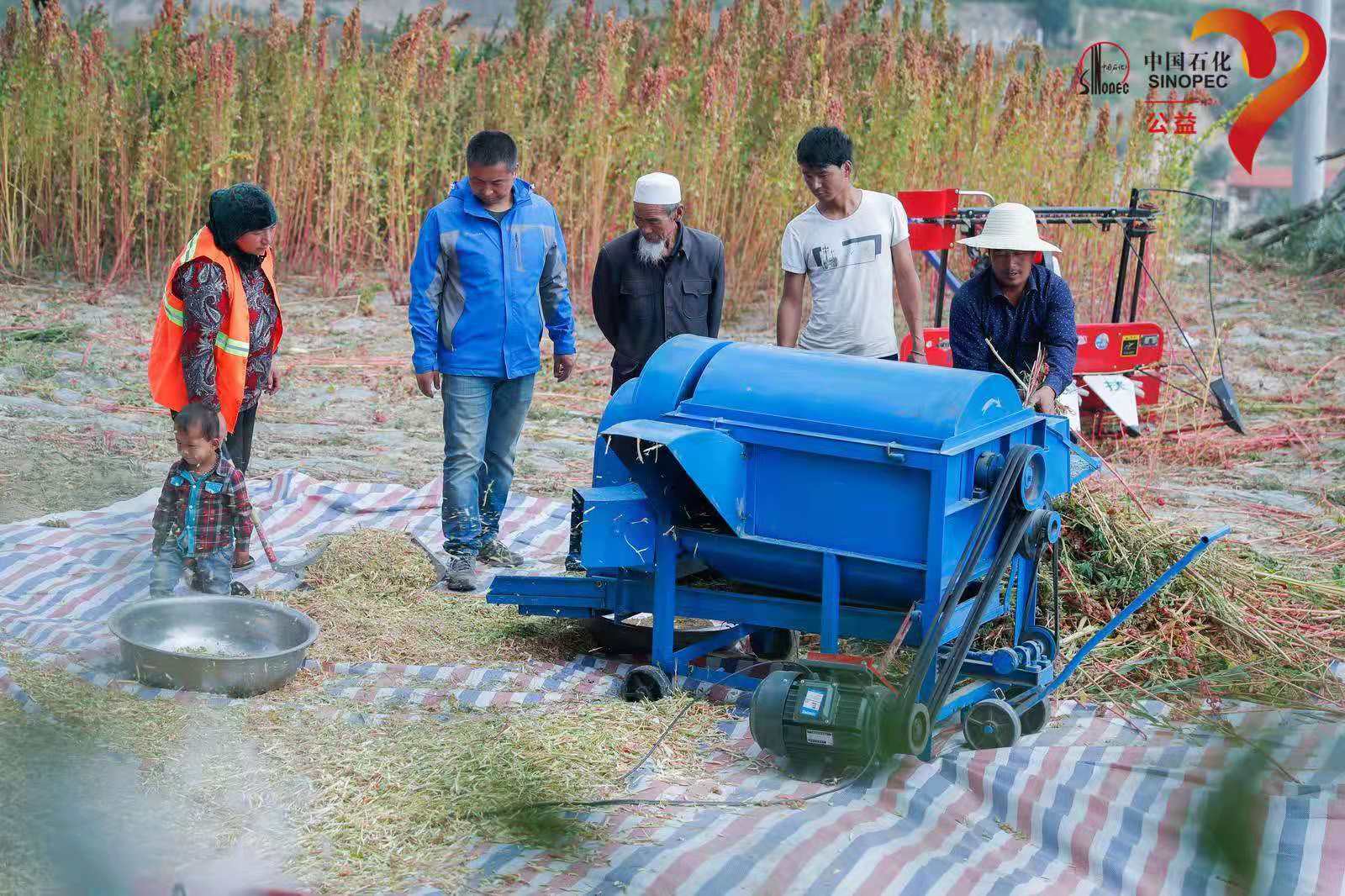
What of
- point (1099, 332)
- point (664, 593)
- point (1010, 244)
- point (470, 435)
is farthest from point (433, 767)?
point (1099, 332)

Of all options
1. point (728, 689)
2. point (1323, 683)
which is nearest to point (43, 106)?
point (728, 689)

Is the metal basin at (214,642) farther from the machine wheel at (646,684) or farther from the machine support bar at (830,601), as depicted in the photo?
the machine support bar at (830,601)

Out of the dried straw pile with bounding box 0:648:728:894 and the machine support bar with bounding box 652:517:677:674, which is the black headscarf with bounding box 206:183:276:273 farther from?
the machine support bar with bounding box 652:517:677:674

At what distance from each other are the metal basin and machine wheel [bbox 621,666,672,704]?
952mm

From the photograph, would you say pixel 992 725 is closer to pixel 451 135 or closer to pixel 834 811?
pixel 834 811

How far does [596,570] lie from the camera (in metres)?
4.56

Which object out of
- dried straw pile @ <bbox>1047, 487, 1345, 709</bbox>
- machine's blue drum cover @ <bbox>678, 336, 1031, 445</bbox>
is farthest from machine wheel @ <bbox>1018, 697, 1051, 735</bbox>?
machine's blue drum cover @ <bbox>678, 336, 1031, 445</bbox>

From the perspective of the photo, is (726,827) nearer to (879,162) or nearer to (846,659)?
(846,659)

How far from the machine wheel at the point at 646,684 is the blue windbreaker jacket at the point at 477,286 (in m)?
1.54

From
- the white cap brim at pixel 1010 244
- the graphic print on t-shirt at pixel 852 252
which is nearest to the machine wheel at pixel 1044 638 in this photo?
the white cap brim at pixel 1010 244

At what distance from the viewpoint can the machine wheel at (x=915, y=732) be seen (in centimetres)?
350

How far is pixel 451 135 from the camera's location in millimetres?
10641

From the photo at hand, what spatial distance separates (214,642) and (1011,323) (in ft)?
9.28

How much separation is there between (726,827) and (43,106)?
815 cm
